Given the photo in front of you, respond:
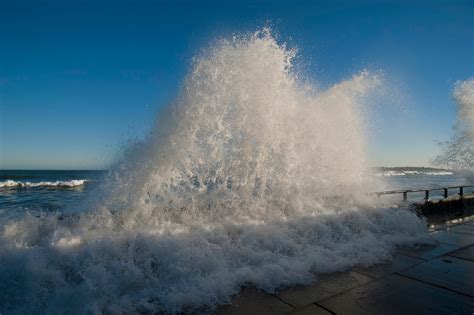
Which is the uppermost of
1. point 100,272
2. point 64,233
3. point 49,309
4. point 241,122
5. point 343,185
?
point 241,122

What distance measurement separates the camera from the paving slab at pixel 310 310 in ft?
11.1

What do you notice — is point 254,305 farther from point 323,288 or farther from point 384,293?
point 384,293

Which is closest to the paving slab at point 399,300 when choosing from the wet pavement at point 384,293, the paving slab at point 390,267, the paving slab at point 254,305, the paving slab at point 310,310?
the wet pavement at point 384,293

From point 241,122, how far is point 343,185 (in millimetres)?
4097

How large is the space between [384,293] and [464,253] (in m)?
3.07

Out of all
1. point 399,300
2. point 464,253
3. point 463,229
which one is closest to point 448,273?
point 464,253

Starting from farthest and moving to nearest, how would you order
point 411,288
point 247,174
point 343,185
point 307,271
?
1. point 343,185
2. point 247,174
3. point 307,271
4. point 411,288

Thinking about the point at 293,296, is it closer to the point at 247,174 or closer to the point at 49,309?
the point at 49,309

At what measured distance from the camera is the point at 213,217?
19.4 ft

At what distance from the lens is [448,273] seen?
4.66 meters

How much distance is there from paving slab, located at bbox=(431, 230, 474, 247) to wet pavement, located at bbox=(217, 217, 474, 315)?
1.24 metres

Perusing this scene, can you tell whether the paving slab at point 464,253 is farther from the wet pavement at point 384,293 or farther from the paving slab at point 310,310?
the paving slab at point 310,310

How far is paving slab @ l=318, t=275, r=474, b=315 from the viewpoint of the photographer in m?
3.46

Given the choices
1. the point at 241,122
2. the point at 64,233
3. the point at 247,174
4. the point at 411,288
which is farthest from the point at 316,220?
the point at 64,233
